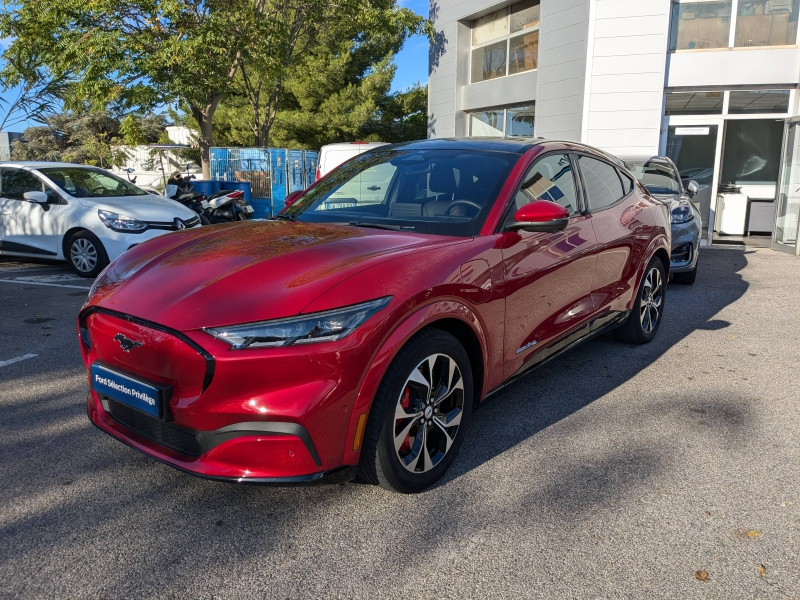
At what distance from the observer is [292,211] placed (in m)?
4.04

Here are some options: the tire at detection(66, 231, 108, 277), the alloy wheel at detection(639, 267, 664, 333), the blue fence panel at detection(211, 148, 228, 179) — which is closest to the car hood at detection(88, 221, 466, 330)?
the alloy wheel at detection(639, 267, 664, 333)

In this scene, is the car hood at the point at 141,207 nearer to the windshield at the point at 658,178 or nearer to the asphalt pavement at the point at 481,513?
the asphalt pavement at the point at 481,513

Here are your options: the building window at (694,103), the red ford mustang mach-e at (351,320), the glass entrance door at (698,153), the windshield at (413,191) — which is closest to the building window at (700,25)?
the building window at (694,103)

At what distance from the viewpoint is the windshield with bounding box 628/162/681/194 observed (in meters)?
8.80

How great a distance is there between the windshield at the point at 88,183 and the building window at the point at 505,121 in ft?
27.4

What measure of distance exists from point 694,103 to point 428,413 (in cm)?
1207

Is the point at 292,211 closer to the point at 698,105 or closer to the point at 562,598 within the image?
the point at 562,598

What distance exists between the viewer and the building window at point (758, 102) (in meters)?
12.2

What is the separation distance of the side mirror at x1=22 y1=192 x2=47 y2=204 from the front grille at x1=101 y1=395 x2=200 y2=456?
6.58m

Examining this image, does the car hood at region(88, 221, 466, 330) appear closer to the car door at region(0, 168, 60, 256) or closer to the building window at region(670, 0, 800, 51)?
the car door at region(0, 168, 60, 256)

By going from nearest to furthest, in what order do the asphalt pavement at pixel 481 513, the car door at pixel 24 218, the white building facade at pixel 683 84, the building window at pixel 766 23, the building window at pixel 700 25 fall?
the asphalt pavement at pixel 481 513 < the car door at pixel 24 218 < the building window at pixel 766 23 < the white building facade at pixel 683 84 < the building window at pixel 700 25

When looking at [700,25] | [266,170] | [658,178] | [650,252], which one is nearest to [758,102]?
[700,25]

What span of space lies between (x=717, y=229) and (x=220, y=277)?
13.2 metres

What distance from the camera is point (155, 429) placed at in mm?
2684
